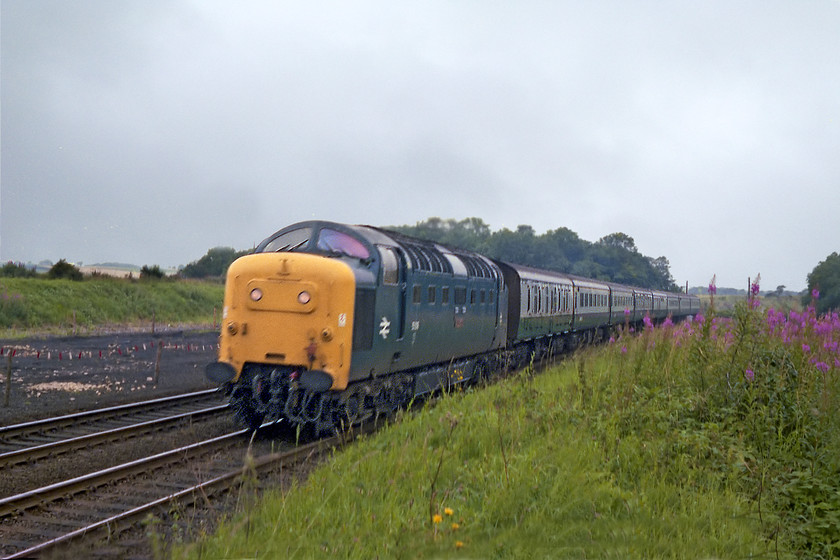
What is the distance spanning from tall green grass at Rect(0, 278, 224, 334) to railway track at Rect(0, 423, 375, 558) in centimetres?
2137

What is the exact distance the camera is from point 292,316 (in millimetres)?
10438

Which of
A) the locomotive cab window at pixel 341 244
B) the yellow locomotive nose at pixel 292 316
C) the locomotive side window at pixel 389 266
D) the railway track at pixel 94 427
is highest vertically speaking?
the locomotive cab window at pixel 341 244

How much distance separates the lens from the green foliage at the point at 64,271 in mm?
35688

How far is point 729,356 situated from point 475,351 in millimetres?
7686

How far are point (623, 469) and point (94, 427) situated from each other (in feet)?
27.7

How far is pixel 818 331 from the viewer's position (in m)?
10.2

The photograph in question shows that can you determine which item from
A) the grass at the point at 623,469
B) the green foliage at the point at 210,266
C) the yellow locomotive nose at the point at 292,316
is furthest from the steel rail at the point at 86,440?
the green foliage at the point at 210,266

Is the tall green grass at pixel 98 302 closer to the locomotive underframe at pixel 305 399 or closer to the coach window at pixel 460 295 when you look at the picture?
the coach window at pixel 460 295

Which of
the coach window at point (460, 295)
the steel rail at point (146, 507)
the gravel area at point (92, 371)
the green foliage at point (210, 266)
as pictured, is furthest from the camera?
the green foliage at point (210, 266)

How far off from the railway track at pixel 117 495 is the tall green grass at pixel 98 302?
21.4 metres

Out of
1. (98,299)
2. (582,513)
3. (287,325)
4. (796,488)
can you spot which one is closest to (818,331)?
(796,488)

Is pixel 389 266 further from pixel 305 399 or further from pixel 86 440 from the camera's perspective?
pixel 86 440

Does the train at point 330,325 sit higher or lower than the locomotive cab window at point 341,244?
lower

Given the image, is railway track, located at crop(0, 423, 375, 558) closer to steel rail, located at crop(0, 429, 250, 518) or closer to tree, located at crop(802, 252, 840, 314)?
steel rail, located at crop(0, 429, 250, 518)
